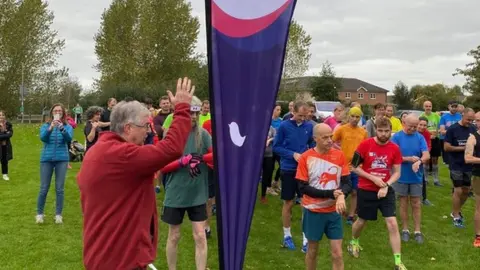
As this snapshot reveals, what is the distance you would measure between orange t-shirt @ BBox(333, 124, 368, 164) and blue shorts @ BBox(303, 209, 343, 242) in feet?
8.49

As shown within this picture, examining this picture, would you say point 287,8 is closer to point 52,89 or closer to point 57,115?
point 57,115

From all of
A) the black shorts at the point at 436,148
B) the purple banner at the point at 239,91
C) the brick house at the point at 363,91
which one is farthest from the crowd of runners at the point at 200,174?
the brick house at the point at 363,91

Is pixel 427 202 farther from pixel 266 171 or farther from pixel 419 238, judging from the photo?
pixel 266 171

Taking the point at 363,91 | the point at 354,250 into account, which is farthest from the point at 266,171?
the point at 363,91

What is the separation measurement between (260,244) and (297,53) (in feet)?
120

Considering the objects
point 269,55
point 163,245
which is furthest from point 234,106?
point 163,245

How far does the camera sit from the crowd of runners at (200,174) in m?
2.75

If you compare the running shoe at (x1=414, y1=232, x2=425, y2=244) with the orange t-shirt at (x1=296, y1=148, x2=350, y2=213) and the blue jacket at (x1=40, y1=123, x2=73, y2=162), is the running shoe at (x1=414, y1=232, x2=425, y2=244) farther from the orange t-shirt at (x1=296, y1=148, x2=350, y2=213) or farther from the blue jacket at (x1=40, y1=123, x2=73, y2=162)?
the blue jacket at (x1=40, y1=123, x2=73, y2=162)

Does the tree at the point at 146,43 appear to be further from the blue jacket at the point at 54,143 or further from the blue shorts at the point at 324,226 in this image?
the blue shorts at the point at 324,226

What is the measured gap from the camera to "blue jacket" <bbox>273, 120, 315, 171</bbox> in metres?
6.32

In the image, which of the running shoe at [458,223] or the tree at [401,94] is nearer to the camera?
the running shoe at [458,223]

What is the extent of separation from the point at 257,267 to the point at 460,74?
49690 mm

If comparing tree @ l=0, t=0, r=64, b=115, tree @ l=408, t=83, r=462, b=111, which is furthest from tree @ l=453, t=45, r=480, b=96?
tree @ l=0, t=0, r=64, b=115

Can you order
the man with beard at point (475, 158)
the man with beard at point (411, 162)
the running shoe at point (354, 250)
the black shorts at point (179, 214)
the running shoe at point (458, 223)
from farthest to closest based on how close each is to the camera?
1. the running shoe at point (458, 223)
2. the man with beard at point (411, 162)
3. the man with beard at point (475, 158)
4. the running shoe at point (354, 250)
5. the black shorts at point (179, 214)
